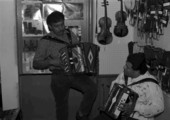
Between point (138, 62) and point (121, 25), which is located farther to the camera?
point (121, 25)

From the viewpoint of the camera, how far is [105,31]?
13.0ft

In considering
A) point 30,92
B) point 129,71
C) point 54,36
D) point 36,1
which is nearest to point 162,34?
point 129,71

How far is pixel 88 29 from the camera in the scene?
3971mm

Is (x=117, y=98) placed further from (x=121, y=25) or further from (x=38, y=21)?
(x=38, y=21)

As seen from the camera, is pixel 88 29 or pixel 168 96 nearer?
pixel 168 96

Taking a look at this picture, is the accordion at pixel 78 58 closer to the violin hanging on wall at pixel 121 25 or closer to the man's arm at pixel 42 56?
the man's arm at pixel 42 56

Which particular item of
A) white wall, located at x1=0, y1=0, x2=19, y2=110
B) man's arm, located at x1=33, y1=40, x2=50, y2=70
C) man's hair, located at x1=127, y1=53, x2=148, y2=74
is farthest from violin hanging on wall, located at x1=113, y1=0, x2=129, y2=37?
white wall, located at x1=0, y1=0, x2=19, y2=110

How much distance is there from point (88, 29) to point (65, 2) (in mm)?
511

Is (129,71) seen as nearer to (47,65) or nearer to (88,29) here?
(47,65)

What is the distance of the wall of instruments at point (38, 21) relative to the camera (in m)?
3.83

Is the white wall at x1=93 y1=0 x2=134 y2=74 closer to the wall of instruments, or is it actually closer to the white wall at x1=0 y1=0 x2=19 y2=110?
the wall of instruments

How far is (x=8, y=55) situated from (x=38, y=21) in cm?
66

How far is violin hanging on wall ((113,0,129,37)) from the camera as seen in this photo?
13.0 feet

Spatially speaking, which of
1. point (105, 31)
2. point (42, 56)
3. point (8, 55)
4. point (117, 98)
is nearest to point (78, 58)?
point (42, 56)
